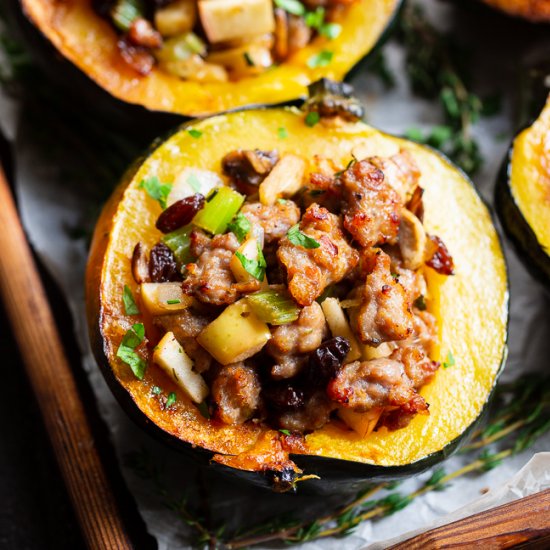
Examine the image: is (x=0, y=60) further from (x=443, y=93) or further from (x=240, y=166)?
(x=443, y=93)

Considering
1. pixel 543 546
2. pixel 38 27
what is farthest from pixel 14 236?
pixel 543 546

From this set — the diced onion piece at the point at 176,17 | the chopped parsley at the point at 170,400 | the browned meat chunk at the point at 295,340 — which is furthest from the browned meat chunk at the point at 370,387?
the diced onion piece at the point at 176,17

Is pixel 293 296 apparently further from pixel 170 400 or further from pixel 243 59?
pixel 243 59

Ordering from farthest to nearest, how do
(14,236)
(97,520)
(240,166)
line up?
(14,236) → (97,520) → (240,166)

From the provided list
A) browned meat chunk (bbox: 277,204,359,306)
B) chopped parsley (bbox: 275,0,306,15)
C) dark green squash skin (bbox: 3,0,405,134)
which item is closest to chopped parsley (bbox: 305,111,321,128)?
dark green squash skin (bbox: 3,0,405,134)

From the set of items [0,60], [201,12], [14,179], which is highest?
[201,12]

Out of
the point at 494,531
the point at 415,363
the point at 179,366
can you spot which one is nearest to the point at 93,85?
the point at 179,366

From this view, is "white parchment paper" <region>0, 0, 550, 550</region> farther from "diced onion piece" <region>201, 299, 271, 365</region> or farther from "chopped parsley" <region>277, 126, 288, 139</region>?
"chopped parsley" <region>277, 126, 288, 139</region>

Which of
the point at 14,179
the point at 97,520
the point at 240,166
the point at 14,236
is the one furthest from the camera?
the point at 14,179
